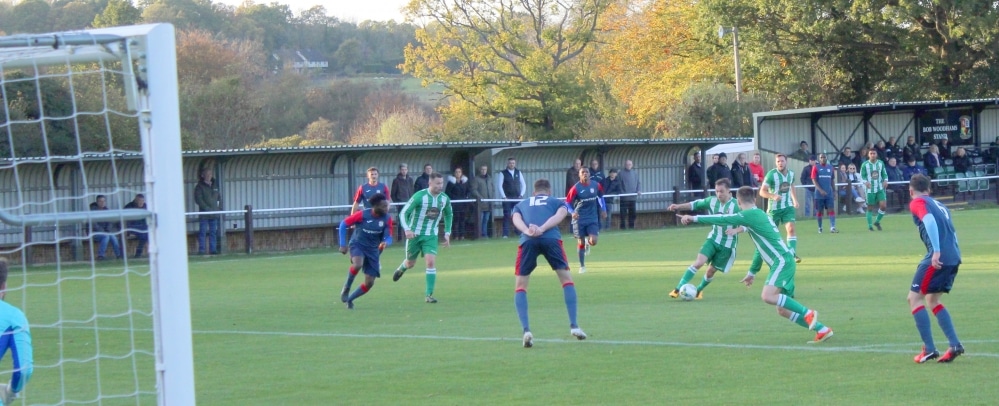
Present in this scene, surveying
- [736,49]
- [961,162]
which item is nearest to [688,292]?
[961,162]

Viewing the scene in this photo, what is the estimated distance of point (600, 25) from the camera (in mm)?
57625

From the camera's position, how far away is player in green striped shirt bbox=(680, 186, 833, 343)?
10.2 meters

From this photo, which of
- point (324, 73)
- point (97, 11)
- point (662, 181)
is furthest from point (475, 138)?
point (324, 73)

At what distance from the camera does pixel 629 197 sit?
30.1m

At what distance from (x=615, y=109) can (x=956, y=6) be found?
2060 cm

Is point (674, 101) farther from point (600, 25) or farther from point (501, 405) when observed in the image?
point (501, 405)

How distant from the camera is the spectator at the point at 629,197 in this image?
3006 centimetres

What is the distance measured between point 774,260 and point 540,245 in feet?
7.21

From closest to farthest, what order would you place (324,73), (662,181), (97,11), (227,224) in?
1. (227,224)
2. (662,181)
3. (97,11)
4. (324,73)

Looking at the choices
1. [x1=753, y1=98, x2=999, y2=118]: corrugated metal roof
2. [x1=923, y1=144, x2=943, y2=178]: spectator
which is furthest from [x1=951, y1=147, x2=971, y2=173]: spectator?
[x1=753, y1=98, x2=999, y2=118]: corrugated metal roof

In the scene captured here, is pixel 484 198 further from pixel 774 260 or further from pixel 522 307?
pixel 774 260

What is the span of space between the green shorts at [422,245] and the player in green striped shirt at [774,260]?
546cm

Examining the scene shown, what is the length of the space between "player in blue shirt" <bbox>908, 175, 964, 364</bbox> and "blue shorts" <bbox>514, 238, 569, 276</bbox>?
322cm

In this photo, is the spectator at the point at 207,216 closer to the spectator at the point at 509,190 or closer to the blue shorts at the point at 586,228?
the spectator at the point at 509,190
